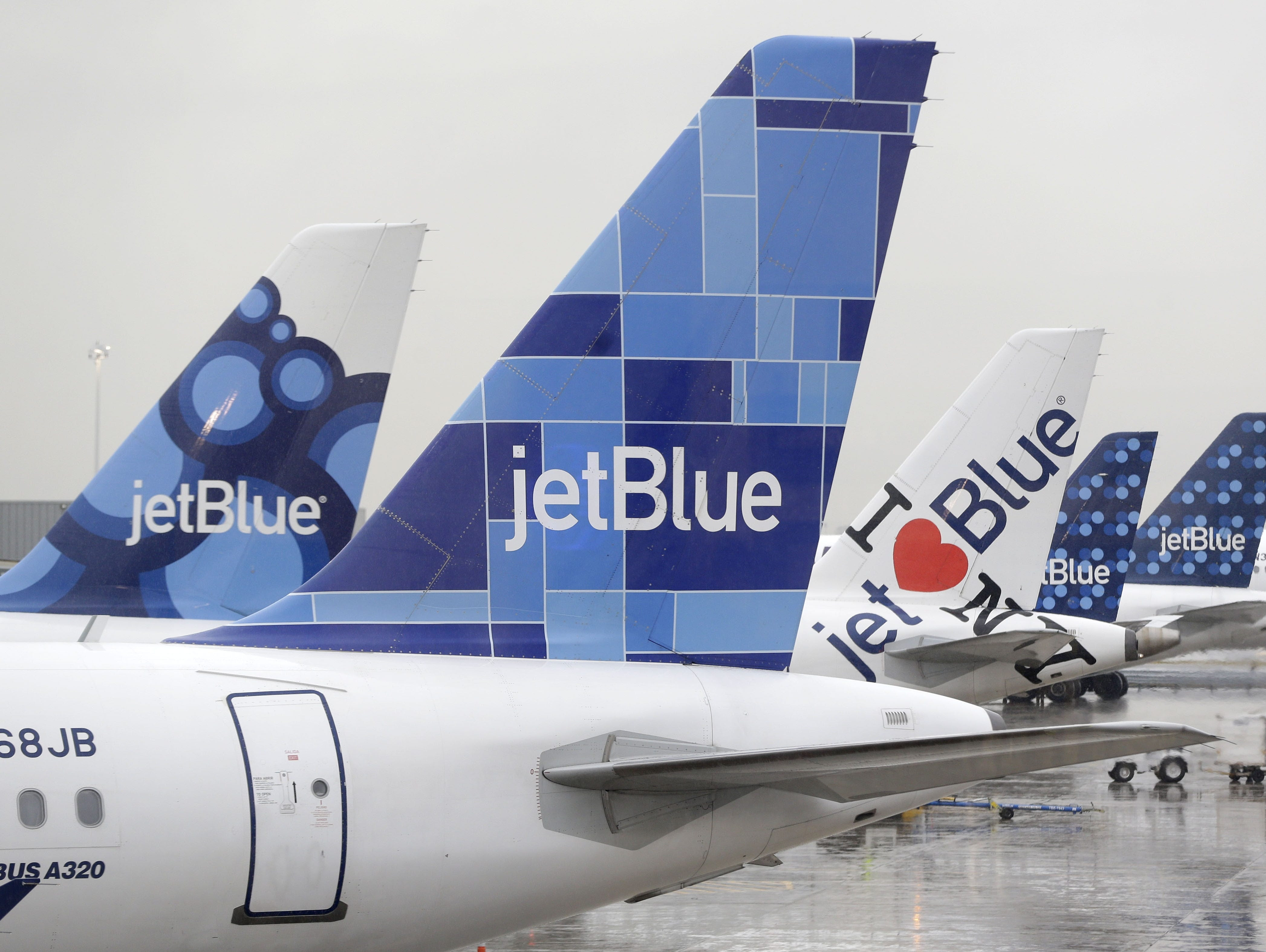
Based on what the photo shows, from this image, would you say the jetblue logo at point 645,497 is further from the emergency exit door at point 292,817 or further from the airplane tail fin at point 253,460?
the airplane tail fin at point 253,460

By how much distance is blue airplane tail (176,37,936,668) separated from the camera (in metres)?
7.70

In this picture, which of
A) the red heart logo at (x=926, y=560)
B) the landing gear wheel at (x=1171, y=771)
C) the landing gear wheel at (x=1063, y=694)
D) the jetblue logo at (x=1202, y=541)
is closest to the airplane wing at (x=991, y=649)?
the red heart logo at (x=926, y=560)

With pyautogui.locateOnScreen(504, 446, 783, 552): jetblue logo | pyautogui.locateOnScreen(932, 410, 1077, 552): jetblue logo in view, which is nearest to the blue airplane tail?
pyautogui.locateOnScreen(504, 446, 783, 552): jetblue logo

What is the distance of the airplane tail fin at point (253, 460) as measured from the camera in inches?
545

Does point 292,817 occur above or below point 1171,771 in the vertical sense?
above

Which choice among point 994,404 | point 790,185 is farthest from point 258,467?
point 994,404

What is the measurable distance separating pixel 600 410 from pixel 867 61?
9.01ft

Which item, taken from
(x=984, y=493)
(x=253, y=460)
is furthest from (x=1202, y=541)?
(x=253, y=460)

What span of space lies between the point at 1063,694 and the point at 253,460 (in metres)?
30.4

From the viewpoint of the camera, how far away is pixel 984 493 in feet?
65.1

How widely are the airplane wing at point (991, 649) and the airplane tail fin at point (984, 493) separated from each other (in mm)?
1383

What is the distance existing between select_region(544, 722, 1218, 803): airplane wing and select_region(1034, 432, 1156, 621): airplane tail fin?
65.6 feet

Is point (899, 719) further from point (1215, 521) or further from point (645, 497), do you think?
point (1215, 521)

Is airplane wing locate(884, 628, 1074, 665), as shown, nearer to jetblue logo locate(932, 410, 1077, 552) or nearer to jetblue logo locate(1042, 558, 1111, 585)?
jetblue logo locate(932, 410, 1077, 552)
